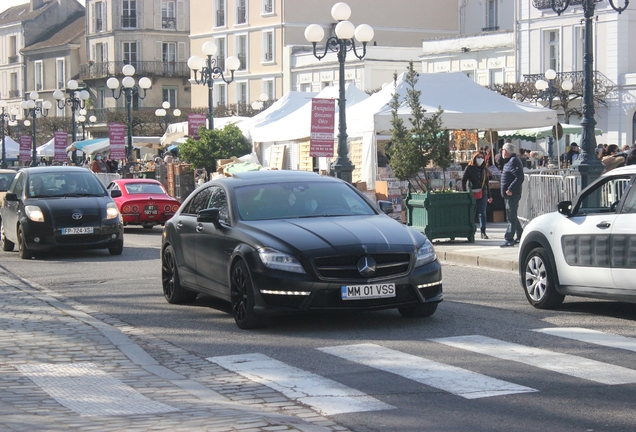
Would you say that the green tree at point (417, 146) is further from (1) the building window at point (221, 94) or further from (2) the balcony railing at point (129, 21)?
(2) the balcony railing at point (129, 21)

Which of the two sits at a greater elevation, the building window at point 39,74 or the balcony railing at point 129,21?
the balcony railing at point 129,21

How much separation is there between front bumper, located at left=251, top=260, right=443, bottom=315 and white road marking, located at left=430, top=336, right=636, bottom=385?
2.41 ft

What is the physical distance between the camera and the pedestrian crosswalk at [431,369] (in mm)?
7180

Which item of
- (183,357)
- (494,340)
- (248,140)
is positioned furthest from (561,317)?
(248,140)

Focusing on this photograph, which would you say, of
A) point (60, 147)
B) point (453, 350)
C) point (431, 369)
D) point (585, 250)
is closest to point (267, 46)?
point (60, 147)

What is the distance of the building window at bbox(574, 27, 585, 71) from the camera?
178 ft

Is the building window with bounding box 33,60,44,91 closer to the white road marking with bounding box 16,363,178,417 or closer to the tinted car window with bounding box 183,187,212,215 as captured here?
the tinted car window with bounding box 183,187,212,215

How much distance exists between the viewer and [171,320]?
11125 mm

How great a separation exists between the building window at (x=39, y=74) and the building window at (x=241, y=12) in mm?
30737

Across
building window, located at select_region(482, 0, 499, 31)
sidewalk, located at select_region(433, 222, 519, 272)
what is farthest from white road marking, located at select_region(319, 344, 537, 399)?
building window, located at select_region(482, 0, 499, 31)

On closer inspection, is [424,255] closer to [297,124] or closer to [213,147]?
[297,124]

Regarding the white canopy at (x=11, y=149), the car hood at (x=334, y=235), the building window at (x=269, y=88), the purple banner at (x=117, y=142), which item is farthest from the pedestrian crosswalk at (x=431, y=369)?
the building window at (x=269, y=88)

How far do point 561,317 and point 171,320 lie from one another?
3872 millimetres

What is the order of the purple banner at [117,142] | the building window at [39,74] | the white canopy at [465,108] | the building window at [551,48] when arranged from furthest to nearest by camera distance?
1. the building window at [39,74]
2. the building window at [551,48]
3. the purple banner at [117,142]
4. the white canopy at [465,108]
